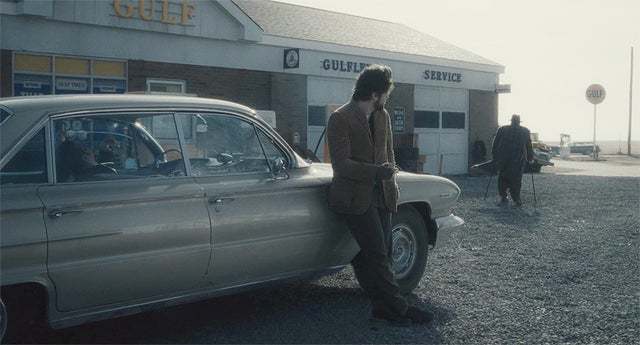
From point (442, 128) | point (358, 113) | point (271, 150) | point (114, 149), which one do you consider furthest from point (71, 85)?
point (442, 128)

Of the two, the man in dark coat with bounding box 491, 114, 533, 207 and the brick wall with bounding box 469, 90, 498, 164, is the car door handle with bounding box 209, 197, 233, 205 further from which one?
the brick wall with bounding box 469, 90, 498, 164

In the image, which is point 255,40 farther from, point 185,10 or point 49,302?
point 49,302

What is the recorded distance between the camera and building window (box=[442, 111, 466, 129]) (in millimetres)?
26156

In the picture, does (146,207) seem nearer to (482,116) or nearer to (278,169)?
(278,169)

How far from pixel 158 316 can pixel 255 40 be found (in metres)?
14.5

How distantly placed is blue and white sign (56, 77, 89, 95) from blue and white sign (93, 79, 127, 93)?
0.22 m

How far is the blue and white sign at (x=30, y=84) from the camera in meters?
15.4

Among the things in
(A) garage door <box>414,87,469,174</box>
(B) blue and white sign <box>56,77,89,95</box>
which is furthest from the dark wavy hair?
(A) garage door <box>414,87,469,174</box>

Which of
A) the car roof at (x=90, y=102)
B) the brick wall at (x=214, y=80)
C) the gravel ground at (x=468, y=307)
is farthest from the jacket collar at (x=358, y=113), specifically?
the brick wall at (x=214, y=80)

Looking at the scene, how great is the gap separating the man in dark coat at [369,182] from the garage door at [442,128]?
19.7m

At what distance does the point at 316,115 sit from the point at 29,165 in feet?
57.9

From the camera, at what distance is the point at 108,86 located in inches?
664

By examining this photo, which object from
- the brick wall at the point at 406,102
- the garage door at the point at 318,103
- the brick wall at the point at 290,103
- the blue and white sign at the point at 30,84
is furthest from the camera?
the brick wall at the point at 406,102

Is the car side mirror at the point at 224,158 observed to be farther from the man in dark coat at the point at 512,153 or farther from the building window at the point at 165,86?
the building window at the point at 165,86
